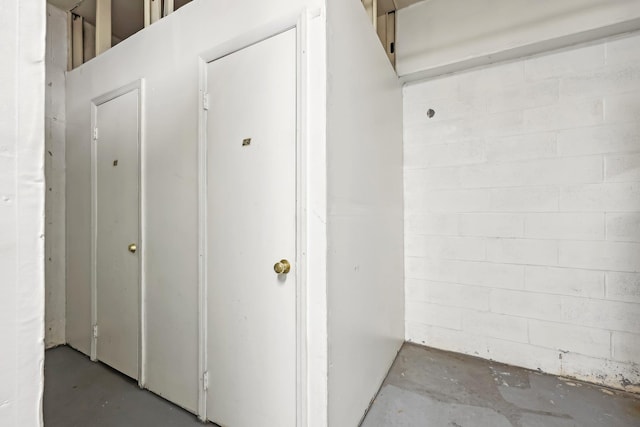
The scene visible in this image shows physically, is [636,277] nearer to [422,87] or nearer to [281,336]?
[422,87]

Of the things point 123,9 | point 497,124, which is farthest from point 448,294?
point 123,9

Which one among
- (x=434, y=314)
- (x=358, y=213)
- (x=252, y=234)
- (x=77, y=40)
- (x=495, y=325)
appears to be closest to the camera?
(x=252, y=234)

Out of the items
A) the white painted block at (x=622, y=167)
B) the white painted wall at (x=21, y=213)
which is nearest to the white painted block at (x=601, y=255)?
the white painted block at (x=622, y=167)

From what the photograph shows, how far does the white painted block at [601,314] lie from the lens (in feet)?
5.64

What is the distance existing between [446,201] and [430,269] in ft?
1.88

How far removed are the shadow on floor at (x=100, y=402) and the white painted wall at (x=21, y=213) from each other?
1426 millimetres

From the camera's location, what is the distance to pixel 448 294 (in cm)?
222

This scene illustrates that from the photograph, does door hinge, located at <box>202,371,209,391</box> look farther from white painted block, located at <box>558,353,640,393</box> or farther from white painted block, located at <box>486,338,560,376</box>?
white painted block, located at <box>558,353,640,393</box>

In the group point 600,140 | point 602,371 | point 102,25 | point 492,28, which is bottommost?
point 602,371

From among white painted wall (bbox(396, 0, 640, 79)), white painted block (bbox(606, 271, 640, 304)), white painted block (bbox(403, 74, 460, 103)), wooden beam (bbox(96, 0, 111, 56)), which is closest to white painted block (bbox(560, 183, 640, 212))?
white painted block (bbox(606, 271, 640, 304))

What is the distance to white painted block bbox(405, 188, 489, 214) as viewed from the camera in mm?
2111

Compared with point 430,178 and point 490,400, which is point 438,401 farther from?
point 430,178

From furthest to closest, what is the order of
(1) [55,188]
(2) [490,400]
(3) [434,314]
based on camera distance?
(1) [55,188]
(3) [434,314]
(2) [490,400]

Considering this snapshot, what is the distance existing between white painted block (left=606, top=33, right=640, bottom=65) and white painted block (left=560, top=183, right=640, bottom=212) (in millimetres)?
790
